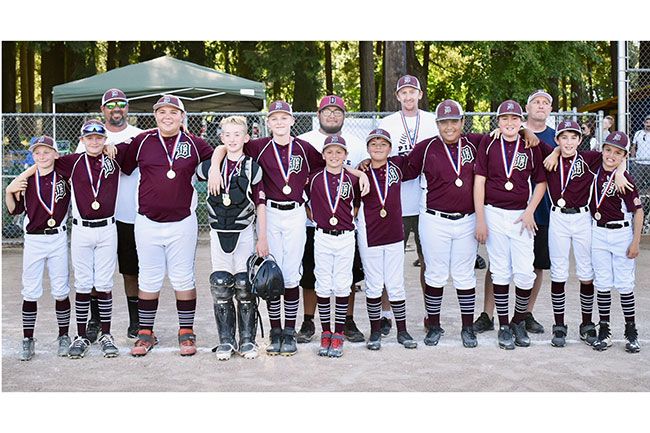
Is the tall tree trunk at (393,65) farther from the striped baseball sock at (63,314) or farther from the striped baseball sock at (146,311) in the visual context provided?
the striped baseball sock at (63,314)

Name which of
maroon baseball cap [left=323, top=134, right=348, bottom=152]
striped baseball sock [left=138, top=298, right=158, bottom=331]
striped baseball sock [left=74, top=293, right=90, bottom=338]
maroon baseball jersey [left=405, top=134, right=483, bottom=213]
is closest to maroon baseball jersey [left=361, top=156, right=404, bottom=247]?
maroon baseball jersey [left=405, top=134, right=483, bottom=213]

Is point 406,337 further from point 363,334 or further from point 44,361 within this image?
point 44,361

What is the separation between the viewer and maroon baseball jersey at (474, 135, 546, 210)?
6160 mm

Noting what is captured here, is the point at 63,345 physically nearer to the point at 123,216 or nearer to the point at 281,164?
the point at 123,216

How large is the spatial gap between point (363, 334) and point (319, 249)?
3.59ft

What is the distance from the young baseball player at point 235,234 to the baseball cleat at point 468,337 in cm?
180

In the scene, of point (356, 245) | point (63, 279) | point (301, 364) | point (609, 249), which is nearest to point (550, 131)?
point (609, 249)

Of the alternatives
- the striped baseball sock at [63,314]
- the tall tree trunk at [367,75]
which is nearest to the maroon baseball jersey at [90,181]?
the striped baseball sock at [63,314]

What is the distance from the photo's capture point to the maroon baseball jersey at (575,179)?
6.19m

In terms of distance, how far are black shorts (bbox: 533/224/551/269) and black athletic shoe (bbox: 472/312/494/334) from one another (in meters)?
0.70

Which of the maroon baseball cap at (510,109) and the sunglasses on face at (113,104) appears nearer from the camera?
the maroon baseball cap at (510,109)

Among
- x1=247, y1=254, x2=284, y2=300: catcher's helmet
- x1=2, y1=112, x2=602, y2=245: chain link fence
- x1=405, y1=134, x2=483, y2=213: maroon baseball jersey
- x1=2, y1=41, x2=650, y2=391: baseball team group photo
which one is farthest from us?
x1=2, y1=112, x2=602, y2=245: chain link fence

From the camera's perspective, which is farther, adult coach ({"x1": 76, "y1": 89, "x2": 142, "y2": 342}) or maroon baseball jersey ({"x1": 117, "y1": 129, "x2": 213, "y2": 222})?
adult coach ({"x1": 76, "y1": 89, "x2": 142, "y2": 342})

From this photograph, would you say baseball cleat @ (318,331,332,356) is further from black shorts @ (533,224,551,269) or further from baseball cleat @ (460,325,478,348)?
black shorts @ (533,224,551,269)
